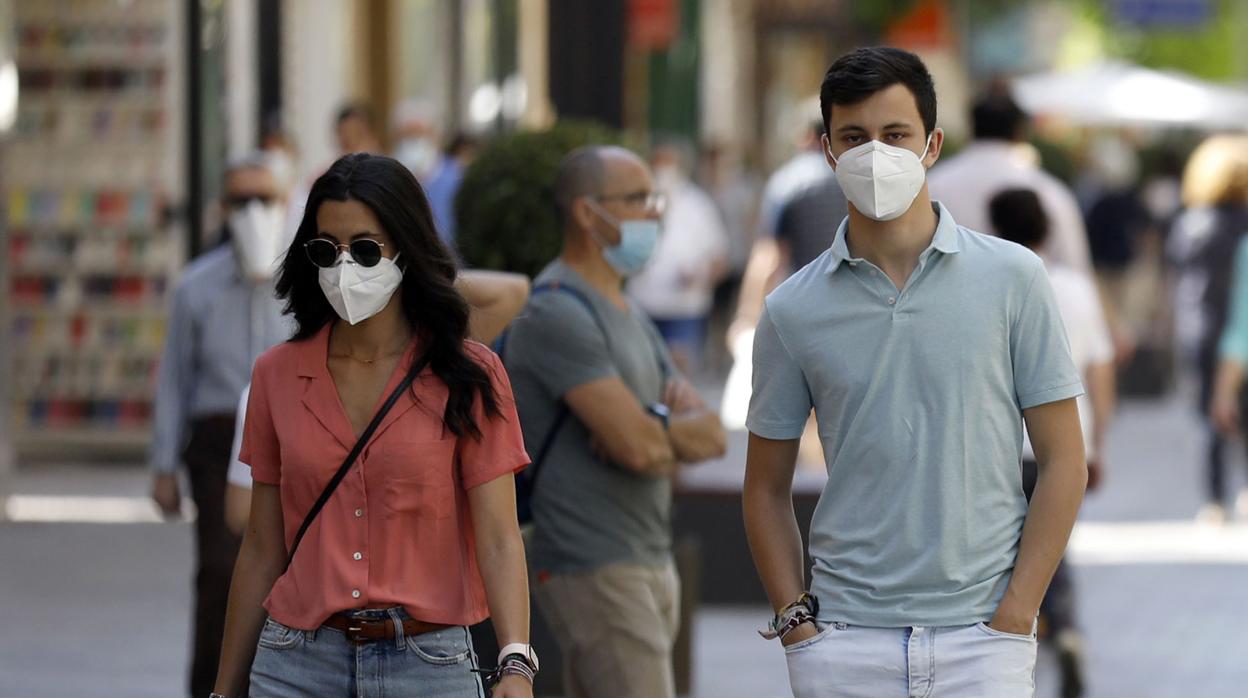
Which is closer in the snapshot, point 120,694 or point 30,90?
point 120,694

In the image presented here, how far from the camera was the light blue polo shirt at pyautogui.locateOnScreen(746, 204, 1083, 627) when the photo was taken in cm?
377

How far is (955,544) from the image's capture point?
3.76 m

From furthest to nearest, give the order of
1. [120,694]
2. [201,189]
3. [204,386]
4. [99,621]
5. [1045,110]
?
[1045,110]
[201,189]
[99,621]
[120,694]
[204,386]

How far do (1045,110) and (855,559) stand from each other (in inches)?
1048

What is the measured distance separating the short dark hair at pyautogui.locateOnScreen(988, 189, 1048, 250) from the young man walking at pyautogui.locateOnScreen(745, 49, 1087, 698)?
3947 mm

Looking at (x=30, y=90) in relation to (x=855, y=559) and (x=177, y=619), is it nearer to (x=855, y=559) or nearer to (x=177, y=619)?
(x=177, y=619)

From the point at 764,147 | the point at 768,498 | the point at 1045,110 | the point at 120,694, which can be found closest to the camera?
the point at 768,498

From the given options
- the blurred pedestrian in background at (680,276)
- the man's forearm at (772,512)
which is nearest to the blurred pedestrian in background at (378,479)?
the man's forearm at (772,512)

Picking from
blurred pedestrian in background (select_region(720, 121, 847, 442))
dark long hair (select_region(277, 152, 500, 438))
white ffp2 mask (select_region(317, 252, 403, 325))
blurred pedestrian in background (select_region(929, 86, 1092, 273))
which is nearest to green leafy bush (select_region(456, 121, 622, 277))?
blurred pedestrian in background (select_region(929, 86, 1092, 273))

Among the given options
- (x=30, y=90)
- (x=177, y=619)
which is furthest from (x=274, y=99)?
(x=177, y=619)

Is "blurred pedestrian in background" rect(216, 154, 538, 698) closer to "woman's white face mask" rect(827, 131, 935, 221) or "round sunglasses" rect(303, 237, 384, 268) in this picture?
"round sunglasses" rect(303, 237, 384, 268)

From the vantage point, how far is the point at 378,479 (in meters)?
3.80

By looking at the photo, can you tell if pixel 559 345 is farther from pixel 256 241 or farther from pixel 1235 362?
pixel 1235 362

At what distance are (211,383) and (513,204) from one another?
1.23 metres
